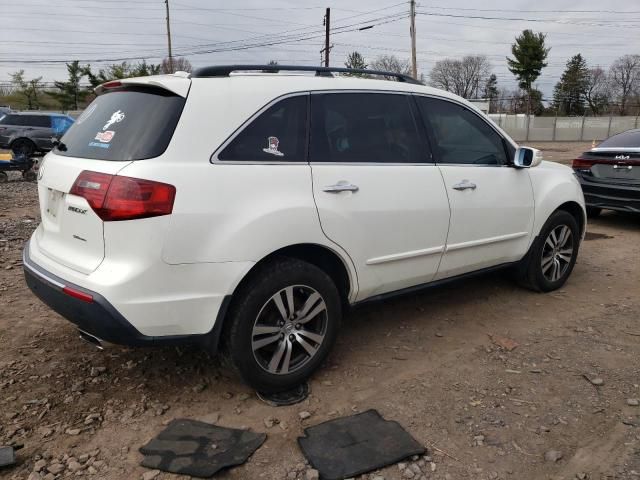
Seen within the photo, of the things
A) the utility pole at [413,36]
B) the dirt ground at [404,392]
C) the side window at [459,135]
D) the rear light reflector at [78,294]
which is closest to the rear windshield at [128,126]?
the rear light reflector at [78,294]

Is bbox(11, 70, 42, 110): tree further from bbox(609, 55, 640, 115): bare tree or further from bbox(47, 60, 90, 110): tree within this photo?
bbox(609, 55, 640, 115): bare tree

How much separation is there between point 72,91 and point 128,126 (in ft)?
196

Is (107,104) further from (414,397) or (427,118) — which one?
(414,397)

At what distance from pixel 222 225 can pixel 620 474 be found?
2.21 m

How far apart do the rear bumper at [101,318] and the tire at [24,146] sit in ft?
55.4

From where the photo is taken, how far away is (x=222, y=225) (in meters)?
2.70

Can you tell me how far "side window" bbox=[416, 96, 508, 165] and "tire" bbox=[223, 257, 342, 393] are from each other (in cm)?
139

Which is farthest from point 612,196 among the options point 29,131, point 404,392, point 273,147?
point 29,131

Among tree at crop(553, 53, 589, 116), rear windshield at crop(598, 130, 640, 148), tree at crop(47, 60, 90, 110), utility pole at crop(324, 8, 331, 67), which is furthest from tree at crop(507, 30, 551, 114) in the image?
rear windshield at crop(598, 130, 640, 148)

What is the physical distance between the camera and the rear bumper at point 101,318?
2.59 meters

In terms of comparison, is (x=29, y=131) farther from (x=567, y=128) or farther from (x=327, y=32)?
(x=567, y=128)

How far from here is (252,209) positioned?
9.19 feet

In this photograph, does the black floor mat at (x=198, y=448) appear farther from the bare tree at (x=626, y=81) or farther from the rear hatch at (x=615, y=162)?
the bare tree at (x=626, y=81)

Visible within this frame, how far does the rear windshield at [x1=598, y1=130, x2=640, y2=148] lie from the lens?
25.1 ft
